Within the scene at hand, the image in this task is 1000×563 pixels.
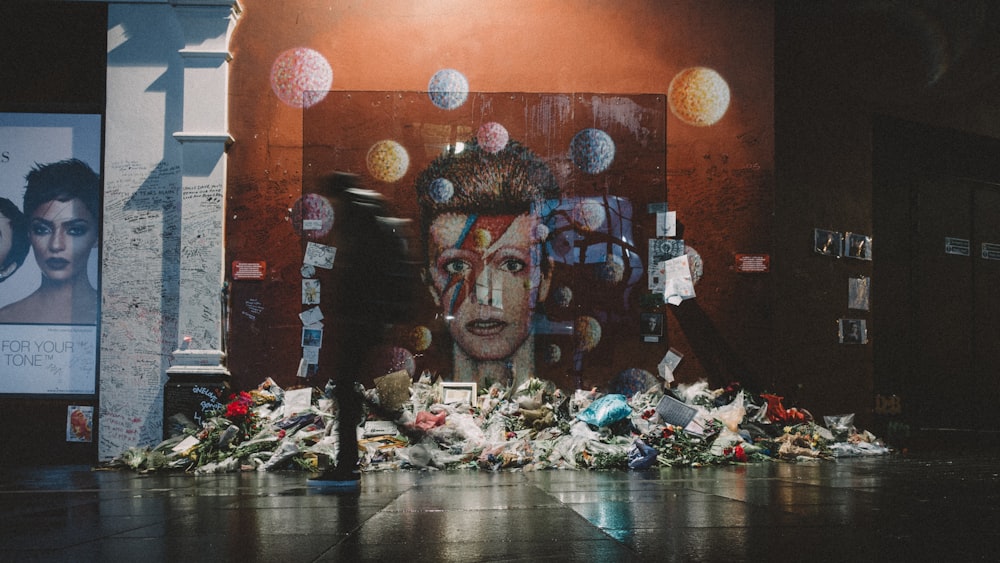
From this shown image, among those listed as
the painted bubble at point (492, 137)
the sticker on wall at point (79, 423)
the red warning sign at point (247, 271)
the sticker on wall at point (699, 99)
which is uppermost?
the sticker on wall at point (699, 99)

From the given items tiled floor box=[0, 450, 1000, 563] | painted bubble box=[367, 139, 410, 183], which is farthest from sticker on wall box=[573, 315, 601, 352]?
painted bubble box=[367, 139, 410, 183]

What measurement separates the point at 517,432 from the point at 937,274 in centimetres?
595

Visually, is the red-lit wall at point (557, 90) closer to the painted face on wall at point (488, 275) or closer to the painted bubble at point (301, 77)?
the painted bubble at point (301, 77)

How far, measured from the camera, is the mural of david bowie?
770cm

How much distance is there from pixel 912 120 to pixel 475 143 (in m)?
5.18

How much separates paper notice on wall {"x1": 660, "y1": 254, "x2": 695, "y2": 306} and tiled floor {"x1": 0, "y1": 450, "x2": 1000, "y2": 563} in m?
2.49

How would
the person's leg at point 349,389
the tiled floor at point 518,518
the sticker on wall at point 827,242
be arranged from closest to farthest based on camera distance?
the tiled floor at point 518,518 → the person's leg at point 349,389 → the sticker on wall at point 827,242

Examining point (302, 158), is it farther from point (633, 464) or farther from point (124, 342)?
point (633, 464)

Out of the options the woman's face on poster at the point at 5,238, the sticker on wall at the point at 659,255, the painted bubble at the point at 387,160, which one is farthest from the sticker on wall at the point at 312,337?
the sticker on wall at the point at 659,255

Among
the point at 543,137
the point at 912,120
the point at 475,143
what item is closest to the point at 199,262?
the point at 475,143

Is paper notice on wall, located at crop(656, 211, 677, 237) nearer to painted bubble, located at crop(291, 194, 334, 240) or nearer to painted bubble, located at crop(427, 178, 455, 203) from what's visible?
painted bubble, located at crop(427, 178, 455, 203)

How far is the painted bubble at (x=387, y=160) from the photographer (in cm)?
779

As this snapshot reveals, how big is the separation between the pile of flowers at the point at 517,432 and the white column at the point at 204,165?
3.24 ft

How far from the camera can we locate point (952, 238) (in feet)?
30.7
